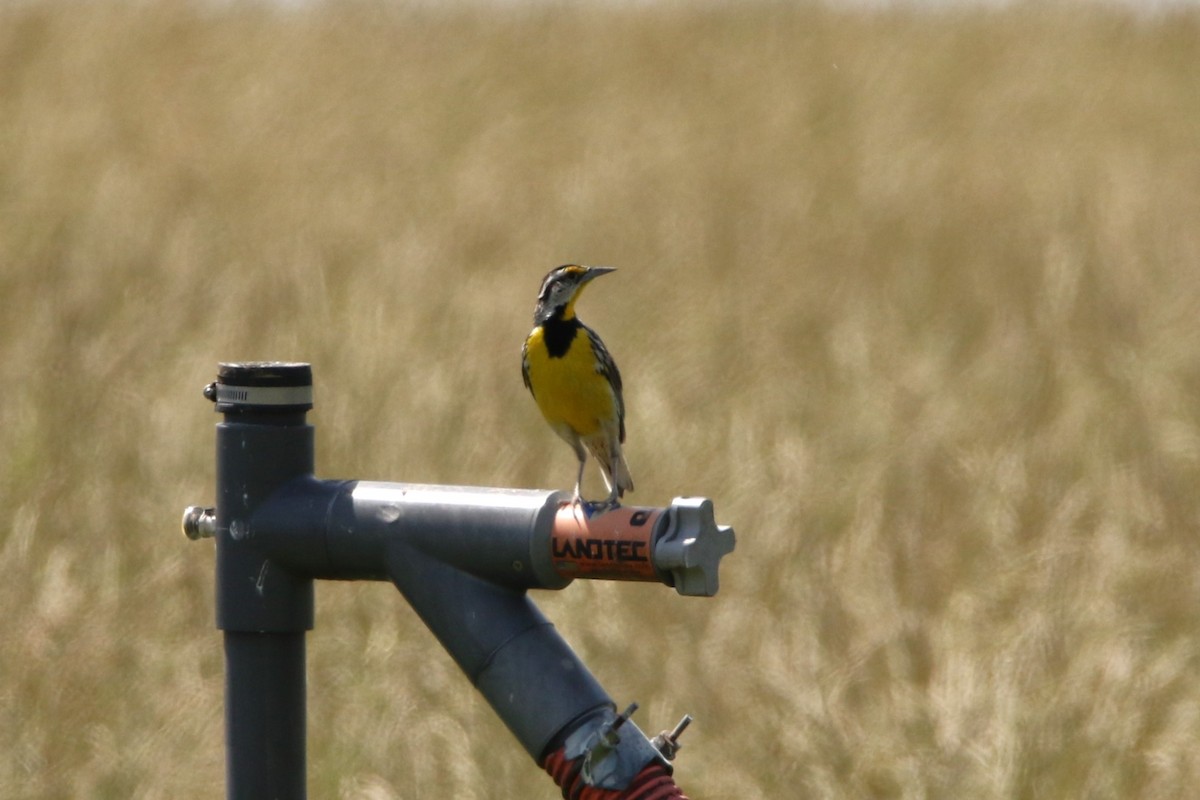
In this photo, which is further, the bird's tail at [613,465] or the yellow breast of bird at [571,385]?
the bird's tail at [613,465]

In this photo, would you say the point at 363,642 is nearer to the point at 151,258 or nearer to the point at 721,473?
the point at 721,473

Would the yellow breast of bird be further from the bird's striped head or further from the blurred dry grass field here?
the blurred dry grass field

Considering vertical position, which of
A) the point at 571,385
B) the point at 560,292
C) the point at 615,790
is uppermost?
the point at 560,292

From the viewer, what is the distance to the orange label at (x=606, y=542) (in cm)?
168

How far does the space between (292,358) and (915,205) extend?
8.50ft

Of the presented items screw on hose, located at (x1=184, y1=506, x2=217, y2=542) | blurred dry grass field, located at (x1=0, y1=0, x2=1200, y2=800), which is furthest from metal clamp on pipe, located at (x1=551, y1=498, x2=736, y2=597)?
blurred dry grass field, located at (x1=0, y1=0, x2=1200, y2=800)

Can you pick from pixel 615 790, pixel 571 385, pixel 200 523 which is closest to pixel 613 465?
pixel 571 385

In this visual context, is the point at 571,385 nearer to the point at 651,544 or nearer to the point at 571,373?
the point at 571,373

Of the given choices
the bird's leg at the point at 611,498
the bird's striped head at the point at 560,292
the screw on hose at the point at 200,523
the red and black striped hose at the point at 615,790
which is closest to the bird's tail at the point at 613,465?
the bird's leg at the point at 611,498

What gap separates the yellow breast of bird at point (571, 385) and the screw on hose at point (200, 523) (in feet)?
3.47

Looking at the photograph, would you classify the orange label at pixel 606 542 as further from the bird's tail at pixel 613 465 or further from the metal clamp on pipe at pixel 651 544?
the bird's tail at pixel 613 465

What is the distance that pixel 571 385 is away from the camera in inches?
120

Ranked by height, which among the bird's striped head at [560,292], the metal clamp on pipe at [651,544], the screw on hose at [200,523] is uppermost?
the bird's striped head at [560,292]

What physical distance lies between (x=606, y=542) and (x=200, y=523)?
0.56 meters
